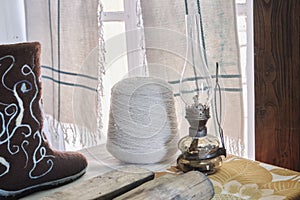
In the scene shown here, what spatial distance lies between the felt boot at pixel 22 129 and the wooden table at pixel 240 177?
0.14ft

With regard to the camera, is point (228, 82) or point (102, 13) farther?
point (102, 13)

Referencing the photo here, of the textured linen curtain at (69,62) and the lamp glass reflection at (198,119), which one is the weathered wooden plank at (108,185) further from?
the textured linen curtain at (69,62)

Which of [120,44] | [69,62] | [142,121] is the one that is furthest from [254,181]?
[69,62]

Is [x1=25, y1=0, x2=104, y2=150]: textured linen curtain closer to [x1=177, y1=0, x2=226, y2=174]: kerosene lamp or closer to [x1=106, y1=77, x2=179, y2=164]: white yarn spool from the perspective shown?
[x1=106, y1=77, x2=179, y2=164]: white yarn spool

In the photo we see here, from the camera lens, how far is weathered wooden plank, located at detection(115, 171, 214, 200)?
81cm

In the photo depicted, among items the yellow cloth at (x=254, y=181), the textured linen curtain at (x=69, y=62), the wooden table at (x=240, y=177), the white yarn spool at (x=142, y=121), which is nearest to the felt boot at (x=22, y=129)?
the wooden table at (x=240, y=177)

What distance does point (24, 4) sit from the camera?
65.7 inches

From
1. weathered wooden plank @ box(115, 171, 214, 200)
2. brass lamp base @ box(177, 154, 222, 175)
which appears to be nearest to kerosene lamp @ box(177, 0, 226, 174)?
brass lamp base @ box(177, 154, 222, 175)

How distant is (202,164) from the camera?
0.98 meters

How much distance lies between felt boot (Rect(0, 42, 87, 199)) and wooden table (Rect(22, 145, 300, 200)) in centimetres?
4

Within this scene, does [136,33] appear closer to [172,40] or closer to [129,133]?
[172,40]

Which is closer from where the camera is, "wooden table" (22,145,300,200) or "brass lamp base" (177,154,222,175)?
"wooden table" (22,145,300,200)

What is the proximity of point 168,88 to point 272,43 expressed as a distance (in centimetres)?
27

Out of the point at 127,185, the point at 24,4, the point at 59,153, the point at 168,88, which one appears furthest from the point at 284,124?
the point at 24,4
